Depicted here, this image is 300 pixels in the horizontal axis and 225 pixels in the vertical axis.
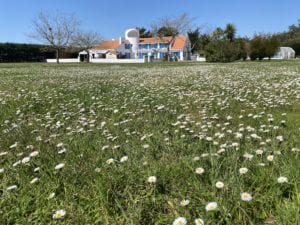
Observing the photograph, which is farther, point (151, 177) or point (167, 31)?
point (167, 31)

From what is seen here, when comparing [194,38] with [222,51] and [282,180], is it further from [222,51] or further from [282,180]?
[282,180]

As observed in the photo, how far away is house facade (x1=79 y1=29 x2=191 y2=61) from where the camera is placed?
95000 mm

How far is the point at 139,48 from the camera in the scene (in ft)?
338

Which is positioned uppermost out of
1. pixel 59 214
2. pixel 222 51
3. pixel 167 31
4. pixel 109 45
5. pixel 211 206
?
pixel 167 31

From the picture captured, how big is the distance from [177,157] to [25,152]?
1.83m

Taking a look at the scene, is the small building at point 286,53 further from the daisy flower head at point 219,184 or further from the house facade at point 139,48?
the daisy flower head at point 219,184

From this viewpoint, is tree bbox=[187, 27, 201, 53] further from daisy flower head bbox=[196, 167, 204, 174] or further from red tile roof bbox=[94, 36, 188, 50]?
daisy flower head bbox=[196, 167, 204, 174]

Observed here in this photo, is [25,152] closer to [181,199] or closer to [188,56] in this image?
[181,199]

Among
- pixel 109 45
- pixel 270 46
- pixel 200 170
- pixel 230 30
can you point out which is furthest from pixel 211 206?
pixel 109 45

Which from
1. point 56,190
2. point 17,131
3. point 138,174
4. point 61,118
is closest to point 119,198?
point 138,174

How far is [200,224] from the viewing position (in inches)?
89.3

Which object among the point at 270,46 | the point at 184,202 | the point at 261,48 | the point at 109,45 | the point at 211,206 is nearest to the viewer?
the point at 211,206

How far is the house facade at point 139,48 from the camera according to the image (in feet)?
312

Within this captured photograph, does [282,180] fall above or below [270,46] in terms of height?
below
